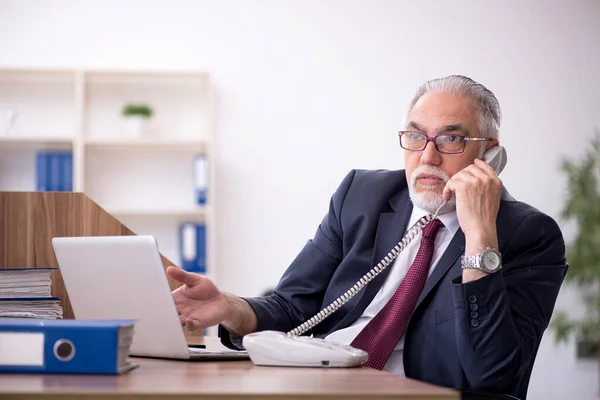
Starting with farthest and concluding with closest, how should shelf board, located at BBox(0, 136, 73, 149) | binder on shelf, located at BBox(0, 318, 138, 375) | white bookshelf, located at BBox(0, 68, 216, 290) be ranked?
white bookshelf, located at BBox(0, 68, 216, 290)
shelf board, located at BBox(0, 136, 73, 149)
binder on shelf, located at BBox(0, 318, 138, 375)

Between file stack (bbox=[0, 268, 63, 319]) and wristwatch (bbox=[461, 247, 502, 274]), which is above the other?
wristwatch (bbox=[461, 247, 502, 274])

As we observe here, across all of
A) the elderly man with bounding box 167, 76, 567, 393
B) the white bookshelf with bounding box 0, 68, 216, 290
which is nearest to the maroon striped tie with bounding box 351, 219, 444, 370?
the elderly man with bounding box 167, 76, 567, 393

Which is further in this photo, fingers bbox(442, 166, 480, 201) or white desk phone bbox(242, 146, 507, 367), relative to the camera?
fingers bbox(442, 166, 480, 201)

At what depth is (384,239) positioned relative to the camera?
204 cm

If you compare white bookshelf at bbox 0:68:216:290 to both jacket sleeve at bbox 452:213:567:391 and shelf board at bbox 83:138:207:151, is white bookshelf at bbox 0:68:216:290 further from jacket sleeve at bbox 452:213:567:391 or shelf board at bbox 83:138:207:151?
jacket sleeve at bbox 452:213:567:391

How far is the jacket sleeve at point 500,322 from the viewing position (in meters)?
1.64

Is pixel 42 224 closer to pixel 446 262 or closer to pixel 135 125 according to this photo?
pixel 446 262

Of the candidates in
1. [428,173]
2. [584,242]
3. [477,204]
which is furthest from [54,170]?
[477,204]

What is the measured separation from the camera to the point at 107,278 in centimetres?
137

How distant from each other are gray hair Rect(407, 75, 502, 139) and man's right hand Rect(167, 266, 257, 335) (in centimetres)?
74

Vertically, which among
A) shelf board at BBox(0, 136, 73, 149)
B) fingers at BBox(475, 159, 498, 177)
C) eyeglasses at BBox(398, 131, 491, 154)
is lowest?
fingers at BBox(475, 159, 498, 177)

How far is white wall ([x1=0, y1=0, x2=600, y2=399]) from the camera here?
5.43 m

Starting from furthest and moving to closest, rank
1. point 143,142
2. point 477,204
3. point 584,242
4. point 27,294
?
point 584,242 < point 143,142 < point 477,204 < point 27,294

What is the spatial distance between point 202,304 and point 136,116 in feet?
12.0
